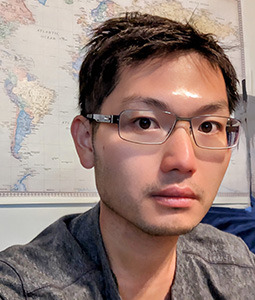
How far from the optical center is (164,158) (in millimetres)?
711

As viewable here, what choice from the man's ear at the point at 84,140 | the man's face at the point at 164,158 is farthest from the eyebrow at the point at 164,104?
the man's ear at the point at 84,140

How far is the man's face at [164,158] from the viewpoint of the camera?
0.71 metres

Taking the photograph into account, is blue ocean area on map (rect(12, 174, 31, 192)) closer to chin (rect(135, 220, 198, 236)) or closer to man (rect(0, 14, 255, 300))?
man (rect(0, 14, 255, 300))

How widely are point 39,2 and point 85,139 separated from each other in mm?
920

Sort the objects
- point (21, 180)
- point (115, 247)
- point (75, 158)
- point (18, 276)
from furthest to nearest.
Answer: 1. point (75, 158)
2. point (21, 180)
3. point (115, 247)
4. point (18, 276)

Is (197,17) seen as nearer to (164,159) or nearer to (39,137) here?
(39,137)

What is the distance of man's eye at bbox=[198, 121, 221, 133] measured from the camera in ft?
2.53

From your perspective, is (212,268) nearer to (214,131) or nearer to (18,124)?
(214,131)

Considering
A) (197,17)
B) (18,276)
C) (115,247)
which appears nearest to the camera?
(18,276)

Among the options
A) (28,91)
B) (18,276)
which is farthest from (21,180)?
(18,276)

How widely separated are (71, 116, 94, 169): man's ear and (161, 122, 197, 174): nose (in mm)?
194

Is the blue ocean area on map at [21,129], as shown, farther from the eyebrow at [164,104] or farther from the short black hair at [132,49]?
the eyebrow at [164,104]

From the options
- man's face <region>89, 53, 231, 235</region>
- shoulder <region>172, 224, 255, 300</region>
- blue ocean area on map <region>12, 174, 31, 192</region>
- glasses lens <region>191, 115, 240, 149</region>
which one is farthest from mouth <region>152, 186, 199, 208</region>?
blue ocean area on map <region>12, 174, 31, 192</region>

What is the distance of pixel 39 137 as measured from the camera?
5.02 feet
